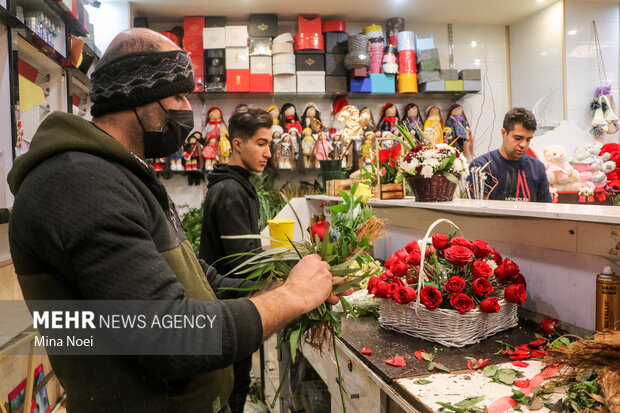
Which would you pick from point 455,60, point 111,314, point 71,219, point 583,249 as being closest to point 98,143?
point 71,219

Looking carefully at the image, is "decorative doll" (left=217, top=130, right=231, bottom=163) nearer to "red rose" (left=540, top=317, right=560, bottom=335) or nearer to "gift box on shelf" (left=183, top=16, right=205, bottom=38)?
"gift box on shelf" (left=183, top=16, right=205, bottom=38)

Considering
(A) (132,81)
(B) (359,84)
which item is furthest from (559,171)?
(A) (132,81)

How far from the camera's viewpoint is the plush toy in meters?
4.94

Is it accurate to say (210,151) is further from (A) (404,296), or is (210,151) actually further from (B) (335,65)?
(A) (404,296)

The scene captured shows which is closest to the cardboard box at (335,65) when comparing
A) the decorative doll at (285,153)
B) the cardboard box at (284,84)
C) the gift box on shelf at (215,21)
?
the cardboard box at (284,84)

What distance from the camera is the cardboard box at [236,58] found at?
19.9ft

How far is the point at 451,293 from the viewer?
5.43ft

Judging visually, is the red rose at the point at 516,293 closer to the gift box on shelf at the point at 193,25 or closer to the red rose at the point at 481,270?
the red rose at the point at 481,270

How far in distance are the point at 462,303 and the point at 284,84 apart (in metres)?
5.11

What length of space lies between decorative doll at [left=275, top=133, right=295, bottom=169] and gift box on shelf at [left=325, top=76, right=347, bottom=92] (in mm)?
927

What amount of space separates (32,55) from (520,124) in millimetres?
3750

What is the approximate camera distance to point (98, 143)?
935 mm

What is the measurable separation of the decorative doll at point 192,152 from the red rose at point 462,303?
503cm

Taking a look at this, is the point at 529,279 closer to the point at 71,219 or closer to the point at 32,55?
the point at 71,219
